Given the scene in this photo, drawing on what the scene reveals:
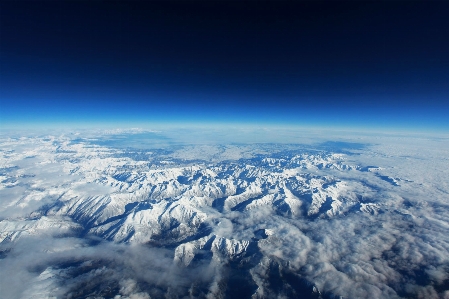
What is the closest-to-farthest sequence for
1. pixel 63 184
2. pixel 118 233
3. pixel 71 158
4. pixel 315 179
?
1. pixel 118 233
2. pixel 63 184
3. pixel 315 179
4. pixel 71 158

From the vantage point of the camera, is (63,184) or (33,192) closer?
(33,192)

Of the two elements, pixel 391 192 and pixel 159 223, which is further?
pixel 391 192

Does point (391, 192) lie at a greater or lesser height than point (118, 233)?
greater

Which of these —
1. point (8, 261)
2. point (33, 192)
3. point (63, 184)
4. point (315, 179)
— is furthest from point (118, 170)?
point (315, 179)

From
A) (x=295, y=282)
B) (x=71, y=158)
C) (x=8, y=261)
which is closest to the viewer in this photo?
(x=295, y=282)

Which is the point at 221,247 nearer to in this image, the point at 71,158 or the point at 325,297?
the point at 325,297

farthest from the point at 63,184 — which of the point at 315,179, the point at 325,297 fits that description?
the point at 315,179

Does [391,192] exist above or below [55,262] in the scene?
above

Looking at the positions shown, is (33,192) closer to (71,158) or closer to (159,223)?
(159,223)

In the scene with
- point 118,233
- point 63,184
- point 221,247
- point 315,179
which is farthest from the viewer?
point 315,179
